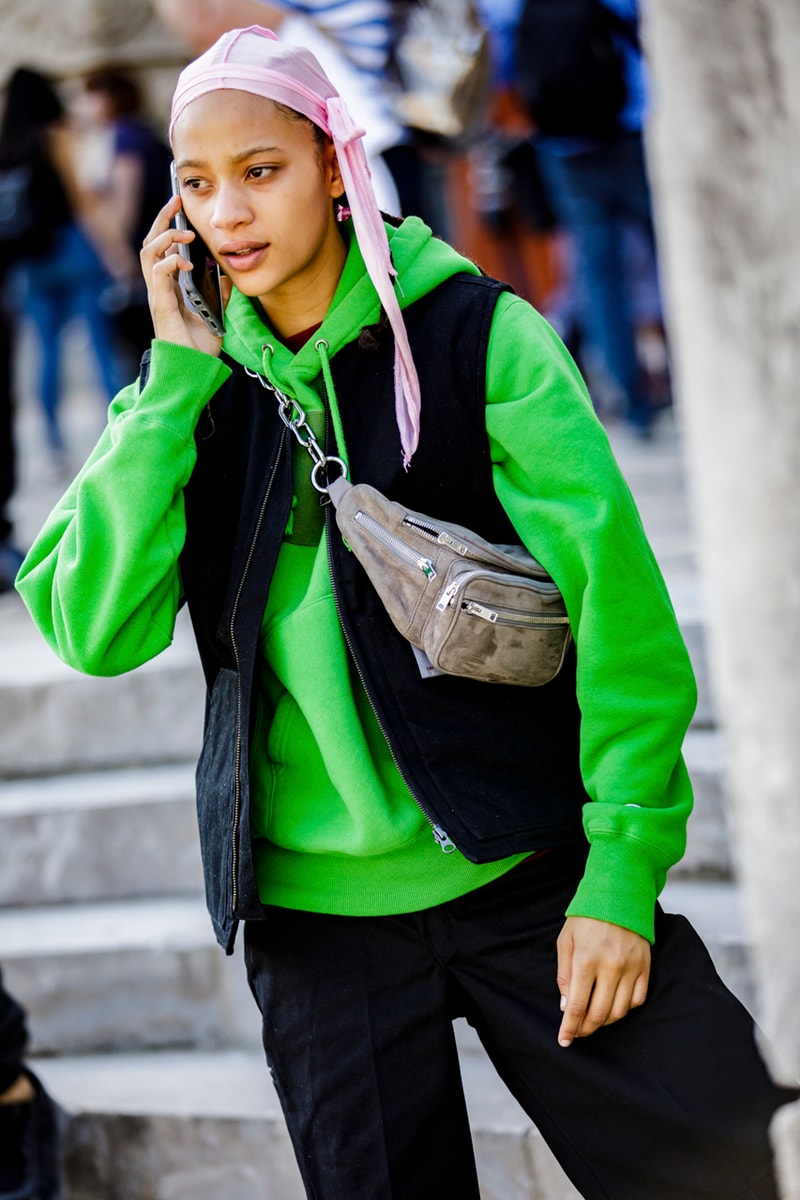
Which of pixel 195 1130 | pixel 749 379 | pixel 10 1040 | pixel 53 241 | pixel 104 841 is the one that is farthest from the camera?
pixel 53 241

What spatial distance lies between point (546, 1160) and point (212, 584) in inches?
54.5

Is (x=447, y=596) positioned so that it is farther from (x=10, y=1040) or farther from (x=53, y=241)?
(x=53, y=241)

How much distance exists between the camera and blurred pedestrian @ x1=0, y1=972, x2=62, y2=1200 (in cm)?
282

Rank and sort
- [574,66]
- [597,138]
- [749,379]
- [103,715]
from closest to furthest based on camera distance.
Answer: [749,379], [103,715], [574,66], [597,138]

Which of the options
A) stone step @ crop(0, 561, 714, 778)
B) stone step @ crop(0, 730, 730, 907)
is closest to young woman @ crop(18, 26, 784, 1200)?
stone step @ crop(0, 730, 730, 907)

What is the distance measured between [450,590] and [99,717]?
210cm

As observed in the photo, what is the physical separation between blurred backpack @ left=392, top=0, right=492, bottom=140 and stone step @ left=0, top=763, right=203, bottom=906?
9.29 ft

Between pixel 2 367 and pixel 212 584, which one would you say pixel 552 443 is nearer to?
pixel 212 584

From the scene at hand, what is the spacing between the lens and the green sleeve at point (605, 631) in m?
1.72

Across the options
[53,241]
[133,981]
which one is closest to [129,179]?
[53,241]

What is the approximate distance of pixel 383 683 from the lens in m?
1.79

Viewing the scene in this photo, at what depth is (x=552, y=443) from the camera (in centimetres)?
174

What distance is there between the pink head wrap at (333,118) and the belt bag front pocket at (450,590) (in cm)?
10

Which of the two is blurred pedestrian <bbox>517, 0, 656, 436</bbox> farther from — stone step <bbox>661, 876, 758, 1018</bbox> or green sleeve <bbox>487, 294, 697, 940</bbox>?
green sleeve <bbox>487, 294, 697, 940</bbox>
